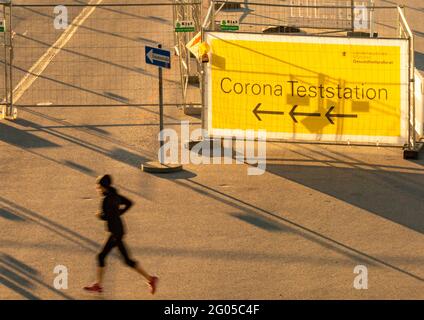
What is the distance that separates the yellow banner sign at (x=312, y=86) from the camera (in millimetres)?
18641

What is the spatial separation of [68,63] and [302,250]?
40.7 ft

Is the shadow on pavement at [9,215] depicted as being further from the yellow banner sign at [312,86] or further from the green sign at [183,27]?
the green sign at [183,27]

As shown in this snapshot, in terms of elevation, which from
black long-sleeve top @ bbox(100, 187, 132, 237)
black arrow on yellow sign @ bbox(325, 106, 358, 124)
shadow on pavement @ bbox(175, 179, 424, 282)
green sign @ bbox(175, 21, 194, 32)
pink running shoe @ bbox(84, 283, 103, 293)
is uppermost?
green sign @ bbox(175, 21, 194, 32)

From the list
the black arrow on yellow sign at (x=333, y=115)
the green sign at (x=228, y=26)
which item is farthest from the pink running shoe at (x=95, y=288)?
the green sign at (x=228, y=26)

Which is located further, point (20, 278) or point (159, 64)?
point (159, 64)

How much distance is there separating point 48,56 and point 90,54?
38.8 inches

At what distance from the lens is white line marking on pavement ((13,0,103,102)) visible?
2397 centimetres

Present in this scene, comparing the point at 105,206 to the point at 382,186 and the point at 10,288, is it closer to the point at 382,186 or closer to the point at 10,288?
the point at 10,288

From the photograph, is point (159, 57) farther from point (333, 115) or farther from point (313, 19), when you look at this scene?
point (313, 19)

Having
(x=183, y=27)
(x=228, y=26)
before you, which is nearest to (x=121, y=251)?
(x=183, y=27)

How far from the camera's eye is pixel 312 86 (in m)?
18.8

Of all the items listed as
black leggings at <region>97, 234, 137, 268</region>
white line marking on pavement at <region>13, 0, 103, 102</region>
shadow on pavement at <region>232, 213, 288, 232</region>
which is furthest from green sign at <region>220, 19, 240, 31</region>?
black leggings at <region>97, 234, 137, 268</region>

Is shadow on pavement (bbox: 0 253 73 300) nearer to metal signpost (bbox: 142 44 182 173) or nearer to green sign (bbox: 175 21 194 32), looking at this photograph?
metal signpost (bbox: 142 44 182 173)

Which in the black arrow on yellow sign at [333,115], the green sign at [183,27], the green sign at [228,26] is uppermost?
the green sign at [228,26]
